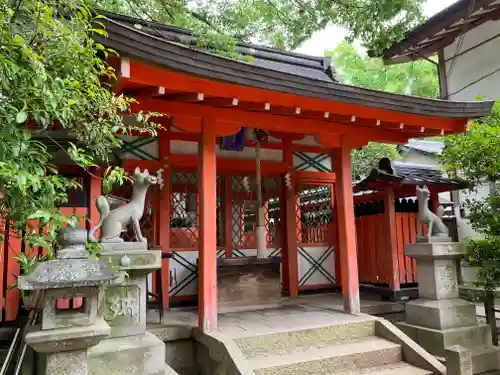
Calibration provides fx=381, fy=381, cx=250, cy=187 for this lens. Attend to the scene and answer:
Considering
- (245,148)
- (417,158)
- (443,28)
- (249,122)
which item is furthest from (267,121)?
(417,158)

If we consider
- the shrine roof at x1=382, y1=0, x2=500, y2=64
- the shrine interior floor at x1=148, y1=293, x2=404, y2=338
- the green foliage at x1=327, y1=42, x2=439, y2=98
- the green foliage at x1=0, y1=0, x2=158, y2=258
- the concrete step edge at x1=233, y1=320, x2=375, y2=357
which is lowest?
the concrete step edge at x1=233, y1=320, x2=375, y2=357

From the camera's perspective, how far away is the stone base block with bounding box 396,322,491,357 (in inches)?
218

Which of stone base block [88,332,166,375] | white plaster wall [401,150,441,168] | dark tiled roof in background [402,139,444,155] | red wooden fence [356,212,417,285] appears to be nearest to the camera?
stone base block [88,332,166,375]

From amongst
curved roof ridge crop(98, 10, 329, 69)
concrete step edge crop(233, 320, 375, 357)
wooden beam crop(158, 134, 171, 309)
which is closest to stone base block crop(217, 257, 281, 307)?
wooden beam crop(158, 134, 171, 309)

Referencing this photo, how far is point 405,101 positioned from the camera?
5.77 metres

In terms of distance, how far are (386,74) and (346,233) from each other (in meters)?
15.7

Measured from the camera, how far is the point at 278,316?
19.0ft

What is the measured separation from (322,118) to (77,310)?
170 inches

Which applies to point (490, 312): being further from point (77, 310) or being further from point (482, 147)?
point (77, 310)

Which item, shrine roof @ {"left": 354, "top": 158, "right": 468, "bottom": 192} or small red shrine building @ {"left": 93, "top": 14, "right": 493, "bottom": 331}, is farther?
shrine roof @ {"left": 354, "top": 158, "right": 468, "bottom": 192}

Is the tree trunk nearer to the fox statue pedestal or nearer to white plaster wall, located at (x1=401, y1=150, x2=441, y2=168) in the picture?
the fox statue pedestal

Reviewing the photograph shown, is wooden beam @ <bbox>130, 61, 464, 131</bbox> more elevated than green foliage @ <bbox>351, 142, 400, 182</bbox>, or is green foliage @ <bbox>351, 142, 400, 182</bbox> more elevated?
green foliage @ <bbox>351, 142, 400, 182</bbox>

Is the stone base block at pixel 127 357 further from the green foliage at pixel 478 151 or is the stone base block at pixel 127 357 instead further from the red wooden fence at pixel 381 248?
the green foliage at pixel 478 151

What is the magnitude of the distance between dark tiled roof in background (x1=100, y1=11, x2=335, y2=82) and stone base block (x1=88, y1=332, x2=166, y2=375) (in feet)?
17.5
